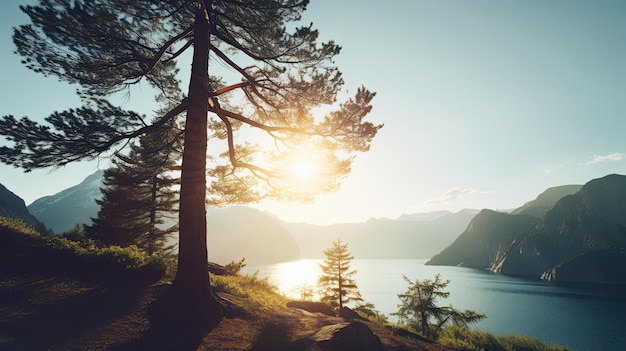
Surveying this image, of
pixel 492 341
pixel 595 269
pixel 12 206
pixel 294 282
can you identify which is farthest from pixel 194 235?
pixel 595 269

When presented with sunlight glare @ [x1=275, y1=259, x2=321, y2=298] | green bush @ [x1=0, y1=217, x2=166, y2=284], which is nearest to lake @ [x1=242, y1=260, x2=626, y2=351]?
sunlight glare @ [x1=275, y1=259, x2=321, y2=298]

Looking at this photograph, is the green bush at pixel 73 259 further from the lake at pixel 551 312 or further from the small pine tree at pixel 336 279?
the small pine tree at pixel 336 279

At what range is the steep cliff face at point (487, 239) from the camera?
16238 cm

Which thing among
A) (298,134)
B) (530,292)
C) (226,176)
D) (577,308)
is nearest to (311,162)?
(298,134)

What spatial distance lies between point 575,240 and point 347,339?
6737 inches

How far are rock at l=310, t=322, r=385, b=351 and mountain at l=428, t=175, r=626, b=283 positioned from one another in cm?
13333

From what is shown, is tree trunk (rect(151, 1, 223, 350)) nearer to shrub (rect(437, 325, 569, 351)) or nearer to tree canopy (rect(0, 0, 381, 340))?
tree canopy (rect(0, 0, 381, 340))

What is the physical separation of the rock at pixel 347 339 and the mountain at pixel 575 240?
13333 cm

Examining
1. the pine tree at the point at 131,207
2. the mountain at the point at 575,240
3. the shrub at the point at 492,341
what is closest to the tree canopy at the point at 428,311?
the shrub at the point at 492,341

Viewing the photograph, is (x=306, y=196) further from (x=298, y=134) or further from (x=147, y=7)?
(x=147, y=7)

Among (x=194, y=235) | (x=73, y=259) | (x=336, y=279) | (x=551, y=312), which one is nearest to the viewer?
(x=194, y=235)

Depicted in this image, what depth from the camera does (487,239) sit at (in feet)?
578

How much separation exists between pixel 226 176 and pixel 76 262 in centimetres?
542

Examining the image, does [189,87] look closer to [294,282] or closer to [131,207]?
[131,207]
